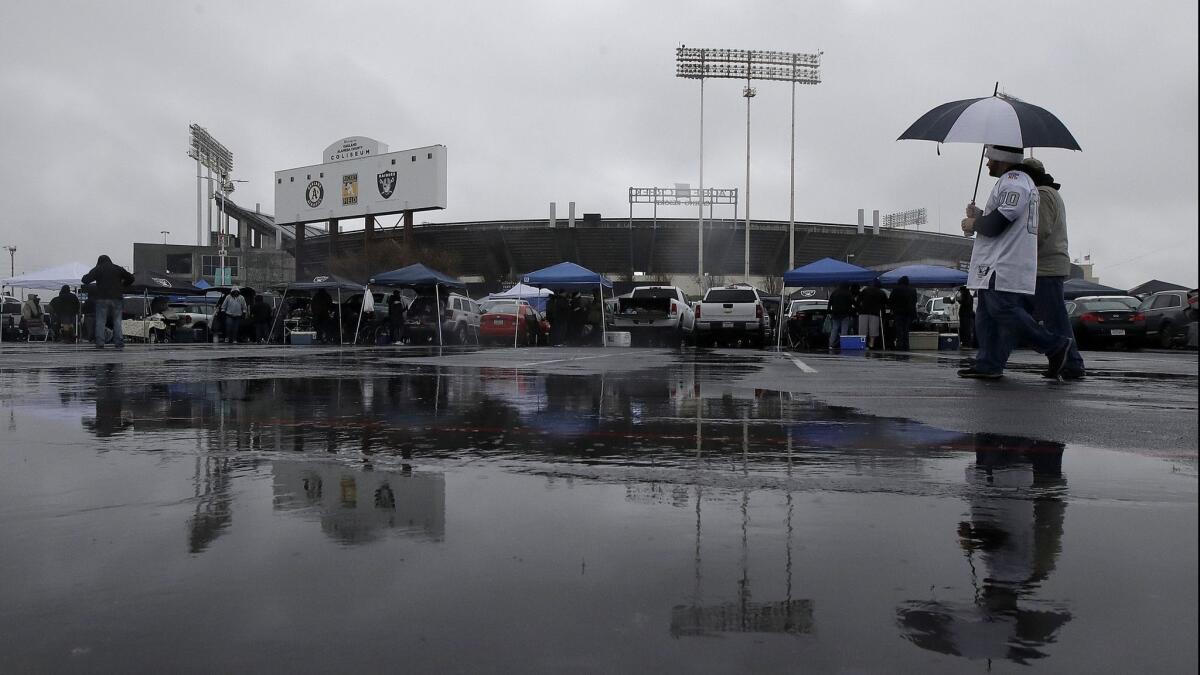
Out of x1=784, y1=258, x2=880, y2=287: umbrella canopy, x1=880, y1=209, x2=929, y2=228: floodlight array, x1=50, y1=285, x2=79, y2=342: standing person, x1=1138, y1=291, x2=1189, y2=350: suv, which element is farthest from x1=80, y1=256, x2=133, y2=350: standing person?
x1=880, y1=209, x2=929, y2=228: floodlight array

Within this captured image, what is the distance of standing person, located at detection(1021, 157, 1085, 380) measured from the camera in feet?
23.2

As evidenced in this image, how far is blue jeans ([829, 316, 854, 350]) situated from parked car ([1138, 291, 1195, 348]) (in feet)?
24.0

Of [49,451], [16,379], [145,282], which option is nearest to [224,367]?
[16,379]

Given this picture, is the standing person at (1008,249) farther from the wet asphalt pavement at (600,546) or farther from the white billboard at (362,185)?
the white billboard at (362,185)

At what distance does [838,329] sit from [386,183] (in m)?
A: 47.1

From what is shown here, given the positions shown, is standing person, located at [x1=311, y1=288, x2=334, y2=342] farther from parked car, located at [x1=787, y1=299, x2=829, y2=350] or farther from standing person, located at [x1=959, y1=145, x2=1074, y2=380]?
standing person, located at [x1=959, y1=145, x2=1074, y2=380]

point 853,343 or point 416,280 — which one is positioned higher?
point 416,280

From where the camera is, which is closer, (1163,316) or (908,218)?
(1163,316)

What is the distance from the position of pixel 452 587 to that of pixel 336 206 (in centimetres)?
6720

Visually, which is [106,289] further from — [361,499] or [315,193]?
[315,193]

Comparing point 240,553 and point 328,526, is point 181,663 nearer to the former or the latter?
point 240,553

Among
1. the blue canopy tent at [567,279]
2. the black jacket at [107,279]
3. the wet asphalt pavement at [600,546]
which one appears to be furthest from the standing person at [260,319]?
the wet asphalt pavement at [600,546]

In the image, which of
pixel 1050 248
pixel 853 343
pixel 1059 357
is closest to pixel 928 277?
pixel 853 343

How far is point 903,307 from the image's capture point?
785 inches
